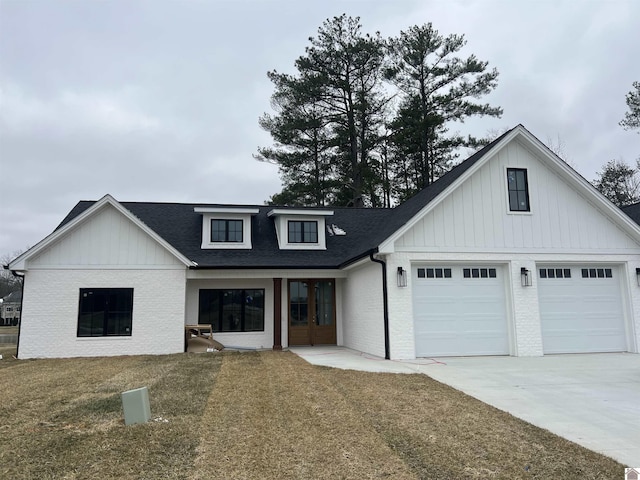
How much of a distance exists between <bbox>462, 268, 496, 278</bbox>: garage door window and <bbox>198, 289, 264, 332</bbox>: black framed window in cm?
677

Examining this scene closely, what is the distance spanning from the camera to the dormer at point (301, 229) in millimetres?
15461

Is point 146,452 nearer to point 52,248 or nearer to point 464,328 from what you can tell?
point 464,328

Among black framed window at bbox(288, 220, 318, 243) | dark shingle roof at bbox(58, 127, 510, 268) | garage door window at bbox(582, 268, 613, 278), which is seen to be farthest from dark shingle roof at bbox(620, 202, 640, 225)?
black framed window at bbox(288, 220, 318, 243)

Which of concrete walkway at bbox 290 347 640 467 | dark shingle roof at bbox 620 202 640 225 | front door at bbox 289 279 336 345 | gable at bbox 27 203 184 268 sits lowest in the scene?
concrete walkway at bbox 290 347 640 467

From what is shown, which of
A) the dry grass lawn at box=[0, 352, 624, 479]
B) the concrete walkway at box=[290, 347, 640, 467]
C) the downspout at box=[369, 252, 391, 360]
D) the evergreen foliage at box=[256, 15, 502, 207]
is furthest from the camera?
the evergreen foliage at box=[256, 15, 502, 207]

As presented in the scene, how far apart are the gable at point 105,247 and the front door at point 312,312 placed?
4.05 meters

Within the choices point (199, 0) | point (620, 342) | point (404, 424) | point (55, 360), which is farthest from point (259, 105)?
point (404, 424)

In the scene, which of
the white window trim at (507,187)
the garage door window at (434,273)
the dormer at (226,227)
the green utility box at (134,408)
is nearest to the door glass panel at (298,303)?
the dormer at (226,227)

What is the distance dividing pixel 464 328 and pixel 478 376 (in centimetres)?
320

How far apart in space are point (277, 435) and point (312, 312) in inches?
400

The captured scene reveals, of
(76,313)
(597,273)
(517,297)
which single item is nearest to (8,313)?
(76,313)

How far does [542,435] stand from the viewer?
15.6 ft

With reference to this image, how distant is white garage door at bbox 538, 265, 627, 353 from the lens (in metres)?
12.0

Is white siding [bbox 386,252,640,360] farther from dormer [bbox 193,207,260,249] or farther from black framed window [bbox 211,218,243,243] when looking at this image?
black framed window [bbox 211,218,243,243]
